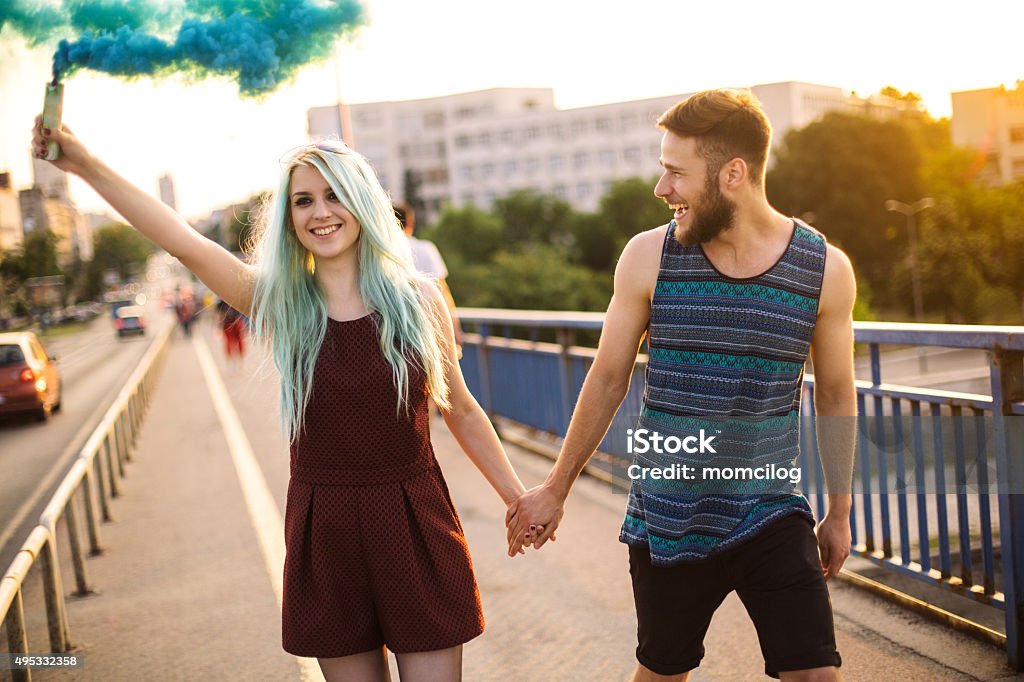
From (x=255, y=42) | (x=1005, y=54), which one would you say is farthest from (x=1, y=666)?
(x=1005, y=54)

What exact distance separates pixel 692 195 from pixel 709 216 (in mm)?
73

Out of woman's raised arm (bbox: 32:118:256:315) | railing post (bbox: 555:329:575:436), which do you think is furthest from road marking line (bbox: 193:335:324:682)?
railing post (bbox: 555:329:575:436)

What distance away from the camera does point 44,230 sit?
4.35 m

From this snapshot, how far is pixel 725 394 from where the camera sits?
9.11ft

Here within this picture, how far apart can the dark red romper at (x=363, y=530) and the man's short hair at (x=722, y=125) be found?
990mm

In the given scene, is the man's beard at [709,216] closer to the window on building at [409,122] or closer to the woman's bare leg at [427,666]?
the woman's bare leg at [427,666]

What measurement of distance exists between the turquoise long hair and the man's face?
0.73m

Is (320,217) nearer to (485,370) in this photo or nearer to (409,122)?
(485,370)

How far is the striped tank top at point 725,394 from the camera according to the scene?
276cm

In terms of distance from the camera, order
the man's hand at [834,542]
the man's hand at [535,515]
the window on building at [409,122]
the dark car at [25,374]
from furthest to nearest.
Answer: the window on building at [409,122], the dark car at [25,374], the man's hand at [535,515], the man's hand at [834,542]

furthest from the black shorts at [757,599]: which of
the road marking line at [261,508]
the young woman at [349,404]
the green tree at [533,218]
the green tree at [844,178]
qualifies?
the green tree at [533,218]

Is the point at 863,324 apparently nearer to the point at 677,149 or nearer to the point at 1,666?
the point at 677,149

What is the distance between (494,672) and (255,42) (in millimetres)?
2629

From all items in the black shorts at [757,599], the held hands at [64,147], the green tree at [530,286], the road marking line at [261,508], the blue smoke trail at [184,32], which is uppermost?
the blue smoke trail at [184,32]
